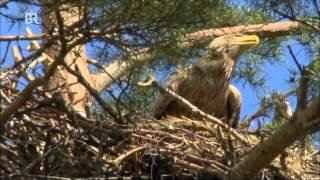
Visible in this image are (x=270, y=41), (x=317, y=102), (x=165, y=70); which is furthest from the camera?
(x=270, y=41)

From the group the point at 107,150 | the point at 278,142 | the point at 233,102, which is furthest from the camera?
the point at 233,102

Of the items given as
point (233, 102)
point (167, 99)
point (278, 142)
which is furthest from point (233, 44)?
point (278, 142)

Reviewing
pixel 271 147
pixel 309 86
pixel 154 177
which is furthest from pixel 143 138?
pixel 309 86

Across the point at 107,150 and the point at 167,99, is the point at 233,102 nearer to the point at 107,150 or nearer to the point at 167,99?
the point at 167,99

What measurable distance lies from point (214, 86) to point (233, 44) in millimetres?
374

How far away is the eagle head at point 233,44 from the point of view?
6.37 meters

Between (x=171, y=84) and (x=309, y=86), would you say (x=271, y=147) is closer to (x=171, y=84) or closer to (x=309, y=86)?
(x=309, y=86)

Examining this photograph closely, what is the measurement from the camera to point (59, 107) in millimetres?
4473

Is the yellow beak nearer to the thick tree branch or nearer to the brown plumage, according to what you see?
the brown plumage

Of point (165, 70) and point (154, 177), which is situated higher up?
point (165, 70)

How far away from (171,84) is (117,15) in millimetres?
2374

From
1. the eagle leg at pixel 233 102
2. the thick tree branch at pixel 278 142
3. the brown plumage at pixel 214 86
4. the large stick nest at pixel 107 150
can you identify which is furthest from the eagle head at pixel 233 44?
the thick tree branch at pixel 278 142

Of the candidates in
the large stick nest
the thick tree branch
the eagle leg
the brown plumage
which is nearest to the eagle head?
the brown plumage

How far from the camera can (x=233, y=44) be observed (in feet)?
21.9
